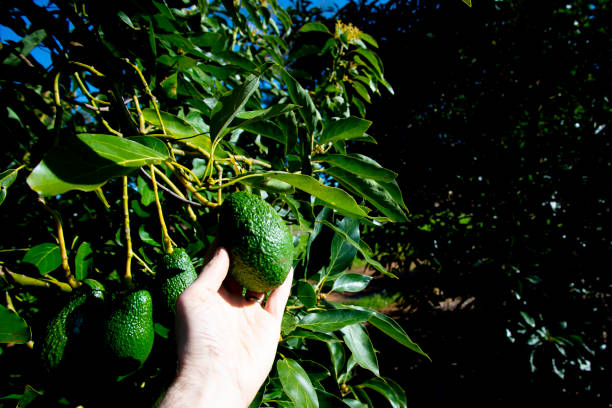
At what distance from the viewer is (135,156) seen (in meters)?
0.65

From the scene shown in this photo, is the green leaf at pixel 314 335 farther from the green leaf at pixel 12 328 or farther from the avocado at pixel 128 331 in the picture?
the green leaf at pixel 12 328

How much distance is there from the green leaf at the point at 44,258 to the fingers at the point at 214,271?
1.77 ft

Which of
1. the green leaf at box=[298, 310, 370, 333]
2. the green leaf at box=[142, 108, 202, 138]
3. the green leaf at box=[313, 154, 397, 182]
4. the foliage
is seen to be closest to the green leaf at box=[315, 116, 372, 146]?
the green leaf at box=[313, 154, 397, 182]

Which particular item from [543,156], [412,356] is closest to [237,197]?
[543,156]

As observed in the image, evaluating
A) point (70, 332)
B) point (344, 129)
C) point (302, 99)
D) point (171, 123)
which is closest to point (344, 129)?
point (344, 129)

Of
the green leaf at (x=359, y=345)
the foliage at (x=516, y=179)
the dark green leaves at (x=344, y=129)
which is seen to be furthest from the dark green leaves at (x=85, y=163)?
the foliage at (x=516, y=179)

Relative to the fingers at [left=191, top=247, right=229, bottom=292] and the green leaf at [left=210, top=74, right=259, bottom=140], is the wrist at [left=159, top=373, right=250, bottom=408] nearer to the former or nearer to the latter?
the fingers at [left=191, top=247, right=229, bottom=292]

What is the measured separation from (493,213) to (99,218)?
10.6 ft

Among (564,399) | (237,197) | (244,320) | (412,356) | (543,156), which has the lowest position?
(412,356)

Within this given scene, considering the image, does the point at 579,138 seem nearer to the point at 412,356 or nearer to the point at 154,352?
the point at 412,356

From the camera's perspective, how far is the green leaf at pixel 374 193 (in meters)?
0.99

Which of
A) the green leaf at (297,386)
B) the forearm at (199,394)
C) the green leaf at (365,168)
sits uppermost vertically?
the green leaf at (365,168)

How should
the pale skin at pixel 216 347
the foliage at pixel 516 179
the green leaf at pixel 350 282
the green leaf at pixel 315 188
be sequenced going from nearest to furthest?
the green leaf at pixel 315 188, the pale skin at pixel 216 347, the green leaf at pixel 350 282, the foliage at pixel 516 179

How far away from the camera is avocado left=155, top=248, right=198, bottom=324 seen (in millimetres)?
967
